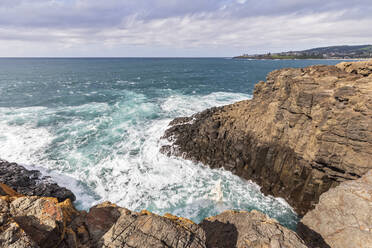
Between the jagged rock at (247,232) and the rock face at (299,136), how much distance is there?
409 inches

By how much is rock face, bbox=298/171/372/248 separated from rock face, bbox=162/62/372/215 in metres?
3.78

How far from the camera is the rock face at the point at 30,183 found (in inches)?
711

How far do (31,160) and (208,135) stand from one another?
2340 centimetres

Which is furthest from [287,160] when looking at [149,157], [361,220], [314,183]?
[149,157]

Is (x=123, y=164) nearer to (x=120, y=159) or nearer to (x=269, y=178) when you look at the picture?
(x=120, y=159)

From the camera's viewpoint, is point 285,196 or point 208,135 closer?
point 285,196

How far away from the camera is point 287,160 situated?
1941cm

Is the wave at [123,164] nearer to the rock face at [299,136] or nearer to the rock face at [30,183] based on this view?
the rock face at [30,183]

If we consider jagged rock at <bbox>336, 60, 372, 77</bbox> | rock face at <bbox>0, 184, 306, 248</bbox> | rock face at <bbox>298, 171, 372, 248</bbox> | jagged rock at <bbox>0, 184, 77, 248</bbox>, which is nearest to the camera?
jagged rock at <bbox>0, 184, 77, 248</bbox>

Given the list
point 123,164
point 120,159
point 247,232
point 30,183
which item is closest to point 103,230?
point 247,232

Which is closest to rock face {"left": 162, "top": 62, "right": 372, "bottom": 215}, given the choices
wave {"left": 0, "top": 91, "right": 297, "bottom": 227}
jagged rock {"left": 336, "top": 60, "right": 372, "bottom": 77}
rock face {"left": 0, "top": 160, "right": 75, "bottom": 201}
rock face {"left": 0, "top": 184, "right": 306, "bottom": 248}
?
jagged rock {"left": 336, "top": 60, "right": 372, "bottom": 77}

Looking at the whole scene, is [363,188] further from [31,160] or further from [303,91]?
[31,160]

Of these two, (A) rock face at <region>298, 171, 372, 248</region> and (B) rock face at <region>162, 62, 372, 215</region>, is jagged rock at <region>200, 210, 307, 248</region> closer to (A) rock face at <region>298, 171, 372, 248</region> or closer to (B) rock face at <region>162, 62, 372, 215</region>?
(A) rock face at <region>298, 171, 372, 248</region>

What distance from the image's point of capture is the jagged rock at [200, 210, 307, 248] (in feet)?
27.0
